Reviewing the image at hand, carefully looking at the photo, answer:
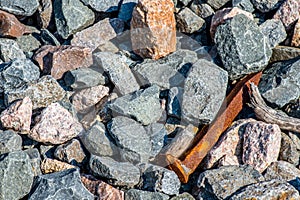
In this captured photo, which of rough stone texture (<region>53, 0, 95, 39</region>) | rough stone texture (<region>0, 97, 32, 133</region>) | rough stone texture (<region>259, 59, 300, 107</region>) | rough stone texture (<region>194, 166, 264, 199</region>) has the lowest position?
rough stone texture (<region>194, 166, 264, 199</region>)

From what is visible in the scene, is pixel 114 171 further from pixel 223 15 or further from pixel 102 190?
pixel 223 15

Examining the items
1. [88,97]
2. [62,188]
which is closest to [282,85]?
[88,97]

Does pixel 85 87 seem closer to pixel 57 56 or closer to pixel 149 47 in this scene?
pixel 57 56

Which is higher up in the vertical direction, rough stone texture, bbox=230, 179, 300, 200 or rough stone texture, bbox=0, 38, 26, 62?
rough stone texture, bbox=0, 38, 26, 62

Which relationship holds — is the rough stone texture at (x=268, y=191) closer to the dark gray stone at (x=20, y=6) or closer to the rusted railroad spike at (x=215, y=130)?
the rusted railroad spike at (x=215, y=130)

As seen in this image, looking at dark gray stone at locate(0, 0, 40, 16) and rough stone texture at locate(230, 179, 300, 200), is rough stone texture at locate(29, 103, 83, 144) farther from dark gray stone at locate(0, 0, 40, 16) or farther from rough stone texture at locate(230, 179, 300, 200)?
rough stone texture at locate(230, 179, 300, 200)

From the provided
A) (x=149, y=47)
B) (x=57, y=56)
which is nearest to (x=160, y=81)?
(x=149, y=47)

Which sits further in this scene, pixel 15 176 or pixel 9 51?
pixel 9 51

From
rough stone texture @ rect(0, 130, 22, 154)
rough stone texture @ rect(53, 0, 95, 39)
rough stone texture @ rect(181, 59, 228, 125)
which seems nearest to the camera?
rough stone texture @ rect(0, 130, 22, 154)

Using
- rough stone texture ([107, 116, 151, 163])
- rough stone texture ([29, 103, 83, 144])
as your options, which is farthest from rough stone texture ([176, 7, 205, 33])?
rough stone texture ([29, 103, 83, 144])
